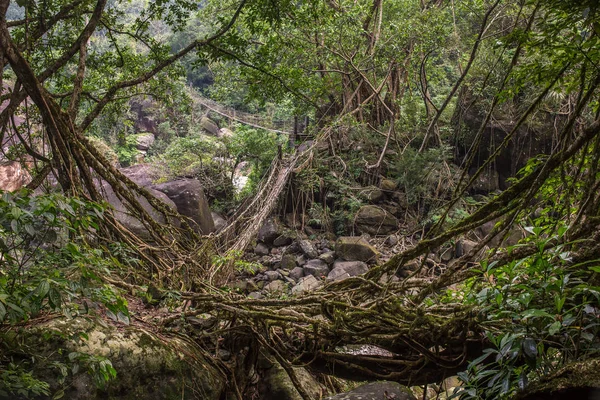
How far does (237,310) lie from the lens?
9.13 ft

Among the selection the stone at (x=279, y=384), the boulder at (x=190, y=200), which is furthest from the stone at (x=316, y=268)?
the stone at (x=279, y=384)

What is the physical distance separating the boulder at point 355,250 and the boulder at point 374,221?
72 cm

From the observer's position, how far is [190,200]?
26.8ft

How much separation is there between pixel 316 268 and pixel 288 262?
550 mm

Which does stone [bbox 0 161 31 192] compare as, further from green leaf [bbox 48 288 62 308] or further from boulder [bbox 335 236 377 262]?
green leaf [bbox 48 288 62 308]

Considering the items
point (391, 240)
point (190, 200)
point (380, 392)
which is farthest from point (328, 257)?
point (380, 392)

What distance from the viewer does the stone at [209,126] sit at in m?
18.8

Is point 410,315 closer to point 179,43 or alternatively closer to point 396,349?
point 396,349

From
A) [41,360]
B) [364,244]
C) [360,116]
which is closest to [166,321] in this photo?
[41,360]

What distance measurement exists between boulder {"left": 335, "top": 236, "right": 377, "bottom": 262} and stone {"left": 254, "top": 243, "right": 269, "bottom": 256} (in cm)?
141

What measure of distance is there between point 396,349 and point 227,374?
1.15 m

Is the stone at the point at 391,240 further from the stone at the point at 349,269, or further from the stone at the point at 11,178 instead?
the stone at the point at 11,178

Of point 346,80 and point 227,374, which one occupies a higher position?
point 346,80

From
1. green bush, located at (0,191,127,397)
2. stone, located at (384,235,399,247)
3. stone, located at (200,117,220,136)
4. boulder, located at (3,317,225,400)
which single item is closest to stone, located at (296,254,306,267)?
stone, located at (384,235,399,247)
